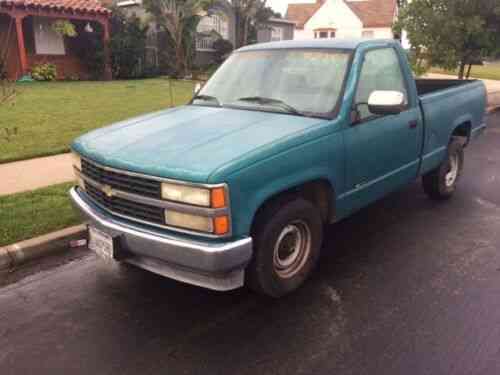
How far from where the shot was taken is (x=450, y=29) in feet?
51.7

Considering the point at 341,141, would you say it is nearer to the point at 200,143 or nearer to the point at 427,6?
the point at 200,143

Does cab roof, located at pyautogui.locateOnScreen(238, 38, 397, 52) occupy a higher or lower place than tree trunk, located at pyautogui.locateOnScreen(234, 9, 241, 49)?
lower

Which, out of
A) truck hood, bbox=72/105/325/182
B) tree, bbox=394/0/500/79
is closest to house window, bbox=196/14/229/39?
tree, bbox=394/0/500/79

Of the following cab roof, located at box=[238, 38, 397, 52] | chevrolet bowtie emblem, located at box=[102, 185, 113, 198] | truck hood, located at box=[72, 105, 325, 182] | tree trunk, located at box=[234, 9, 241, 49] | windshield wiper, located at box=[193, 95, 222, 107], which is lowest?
chevrolet bowtie emblem, located at box=[102, 185, 113, 198]

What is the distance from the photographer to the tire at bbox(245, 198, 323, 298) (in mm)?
3482

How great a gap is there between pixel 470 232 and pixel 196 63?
2285 cm

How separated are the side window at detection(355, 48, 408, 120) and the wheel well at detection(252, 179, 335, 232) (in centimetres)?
71

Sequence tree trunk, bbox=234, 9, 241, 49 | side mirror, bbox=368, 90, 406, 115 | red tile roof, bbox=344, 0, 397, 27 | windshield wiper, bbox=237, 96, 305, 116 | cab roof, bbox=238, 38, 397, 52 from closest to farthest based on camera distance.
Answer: side mirror, bbox=368, 90, 406, 115
windshield wiper, bbox=237, 96, 305, 116
cab roof, bbox=238, 38, 397, 52
tree trunk, bbox=234, 9, 241, 49
red tile roof, bbox=344, 0, 397, 27

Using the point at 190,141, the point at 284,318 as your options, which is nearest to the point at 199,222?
the point at 190,141

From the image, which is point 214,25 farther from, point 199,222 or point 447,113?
point 199,222

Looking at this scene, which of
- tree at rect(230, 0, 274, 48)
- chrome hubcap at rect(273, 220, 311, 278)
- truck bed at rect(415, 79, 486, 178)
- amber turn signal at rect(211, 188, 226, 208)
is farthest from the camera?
tree at rect(230, 0, 274, 48)

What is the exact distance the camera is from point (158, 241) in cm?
323

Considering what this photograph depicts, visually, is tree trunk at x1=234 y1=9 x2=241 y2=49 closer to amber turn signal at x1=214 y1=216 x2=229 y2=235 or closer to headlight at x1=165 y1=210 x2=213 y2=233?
headlight at x1=165 y1=210 x2=213 y2=233

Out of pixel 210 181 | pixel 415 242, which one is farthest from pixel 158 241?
pixel 415 242
